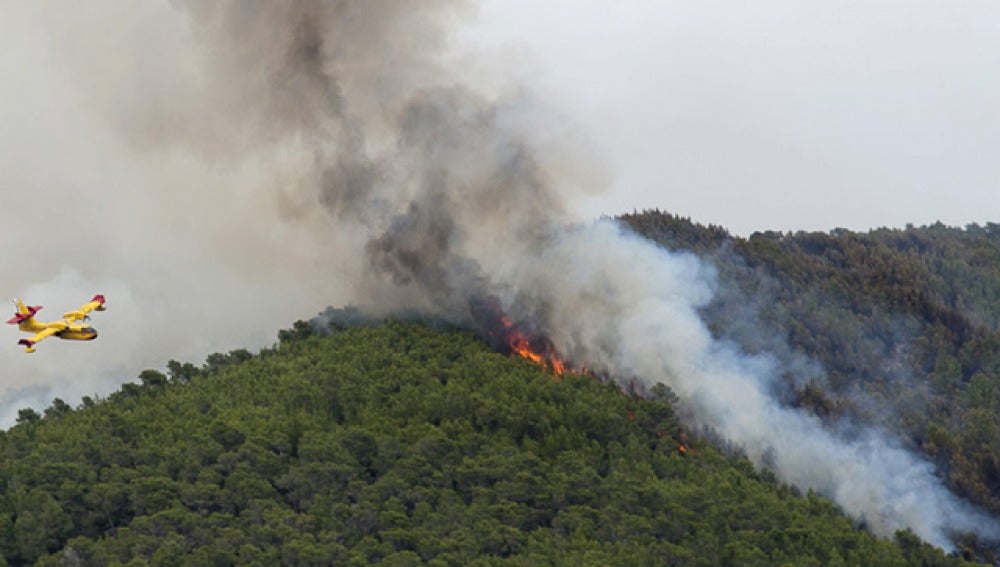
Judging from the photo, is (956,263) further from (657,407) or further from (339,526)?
(339,526)

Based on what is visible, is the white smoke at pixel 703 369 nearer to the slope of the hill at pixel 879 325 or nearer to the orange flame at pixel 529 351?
the orange flame at pixel 529 351

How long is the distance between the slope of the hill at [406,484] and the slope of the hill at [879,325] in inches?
493

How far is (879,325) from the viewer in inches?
6304

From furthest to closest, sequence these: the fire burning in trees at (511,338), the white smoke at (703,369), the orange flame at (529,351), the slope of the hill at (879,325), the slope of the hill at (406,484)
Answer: the fire burning in trees at (511,338) → the orange flame at (529,351) → the slope of the hill at (879,325) → the white smoke at (703,369) → the slope of the hill at (406,484)

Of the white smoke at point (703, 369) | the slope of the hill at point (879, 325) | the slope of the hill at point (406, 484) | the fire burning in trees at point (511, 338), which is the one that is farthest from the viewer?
the fire burning in trees at point (511, 338)

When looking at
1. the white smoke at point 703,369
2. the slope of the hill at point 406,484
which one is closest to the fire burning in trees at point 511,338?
the white smoke at point 703,369

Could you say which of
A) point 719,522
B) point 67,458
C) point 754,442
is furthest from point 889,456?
point 67,458

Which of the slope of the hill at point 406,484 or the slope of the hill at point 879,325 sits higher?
the slope of the hill at point 879,325

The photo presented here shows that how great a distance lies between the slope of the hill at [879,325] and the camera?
135125 mm

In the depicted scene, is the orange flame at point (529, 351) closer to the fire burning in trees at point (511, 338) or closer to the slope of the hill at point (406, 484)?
the fire burning in trees at point (511, 338)

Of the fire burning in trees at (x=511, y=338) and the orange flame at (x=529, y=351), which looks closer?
the orange flame at (x=529, y=351)

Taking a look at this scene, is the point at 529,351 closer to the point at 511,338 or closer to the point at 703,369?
the point at 511,338

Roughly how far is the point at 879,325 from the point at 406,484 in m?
53.8

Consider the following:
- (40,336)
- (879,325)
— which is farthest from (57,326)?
(879,325)
